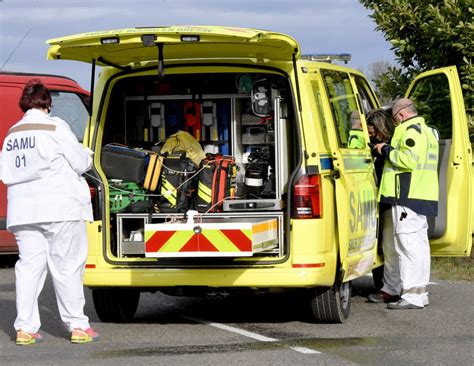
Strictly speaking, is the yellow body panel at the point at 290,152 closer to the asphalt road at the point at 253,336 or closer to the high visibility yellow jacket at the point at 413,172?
the asphalt road at the point at 253,336

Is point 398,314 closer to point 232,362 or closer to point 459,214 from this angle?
point 459,214

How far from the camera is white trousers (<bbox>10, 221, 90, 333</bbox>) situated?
8711 mm

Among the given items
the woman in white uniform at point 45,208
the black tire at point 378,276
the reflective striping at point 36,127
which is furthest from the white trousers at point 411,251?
the reflective striping at point 36,127

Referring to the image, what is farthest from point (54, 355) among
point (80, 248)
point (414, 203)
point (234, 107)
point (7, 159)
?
point (414, 203)

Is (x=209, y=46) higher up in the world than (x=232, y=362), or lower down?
higher up

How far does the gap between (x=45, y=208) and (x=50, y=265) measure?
455mm

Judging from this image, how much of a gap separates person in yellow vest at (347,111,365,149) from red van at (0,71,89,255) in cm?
422

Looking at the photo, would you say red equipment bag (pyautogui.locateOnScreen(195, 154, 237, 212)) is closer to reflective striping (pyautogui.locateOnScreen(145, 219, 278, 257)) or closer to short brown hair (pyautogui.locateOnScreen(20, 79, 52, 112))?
reflective striping (pyautogui.locateOnScreen(145, 219, 278, 257))

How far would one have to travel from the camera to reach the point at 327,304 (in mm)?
9422

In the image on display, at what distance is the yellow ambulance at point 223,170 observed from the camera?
8906 millimetres

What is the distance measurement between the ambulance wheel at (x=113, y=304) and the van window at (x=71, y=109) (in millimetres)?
5094

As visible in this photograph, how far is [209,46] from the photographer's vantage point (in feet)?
30.4

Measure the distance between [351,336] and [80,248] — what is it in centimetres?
197

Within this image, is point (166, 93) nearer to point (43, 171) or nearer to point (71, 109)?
point (43, 171)
